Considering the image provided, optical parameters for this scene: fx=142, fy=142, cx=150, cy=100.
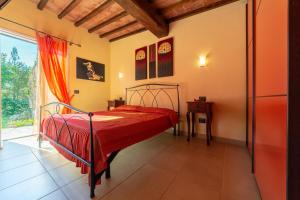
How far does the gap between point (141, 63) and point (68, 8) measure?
209 cm

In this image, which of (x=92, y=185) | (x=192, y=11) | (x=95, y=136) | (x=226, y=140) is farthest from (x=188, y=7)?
(x=92, y=185)

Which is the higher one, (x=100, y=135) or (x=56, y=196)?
(x=100, y=135)

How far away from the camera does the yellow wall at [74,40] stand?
2.89 m

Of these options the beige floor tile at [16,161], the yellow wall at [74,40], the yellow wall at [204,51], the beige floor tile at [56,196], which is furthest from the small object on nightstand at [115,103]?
the beige floor tile at [56,196]

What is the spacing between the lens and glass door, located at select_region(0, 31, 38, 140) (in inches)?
115

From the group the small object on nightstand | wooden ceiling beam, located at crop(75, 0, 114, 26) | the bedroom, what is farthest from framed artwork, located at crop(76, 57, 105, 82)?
wooden ceiling beam, located at crop(75, 0, 114, 26)

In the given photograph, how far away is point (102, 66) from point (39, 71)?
1.76 metres

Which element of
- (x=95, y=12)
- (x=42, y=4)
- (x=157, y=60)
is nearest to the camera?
(x=42, y=4)

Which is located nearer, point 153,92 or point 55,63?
point 55,63

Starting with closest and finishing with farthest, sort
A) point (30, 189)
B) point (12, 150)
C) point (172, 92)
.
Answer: point (30, 189), point (12, 150), point (172, 92)

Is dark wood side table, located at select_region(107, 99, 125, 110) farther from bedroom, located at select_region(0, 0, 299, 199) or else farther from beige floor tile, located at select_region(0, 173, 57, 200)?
beige floor tile, located at select_region(0, 173, 57, 200)

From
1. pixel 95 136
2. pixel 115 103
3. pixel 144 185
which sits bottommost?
pixel 144 185

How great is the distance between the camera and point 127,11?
2631mm

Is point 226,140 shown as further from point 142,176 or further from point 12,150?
point 12,150
